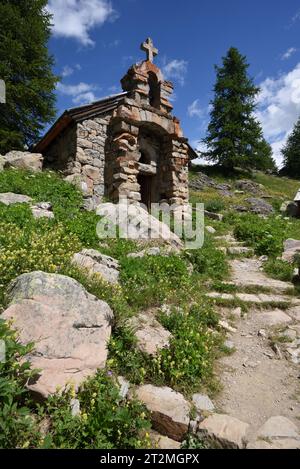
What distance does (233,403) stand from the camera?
12.2 feet

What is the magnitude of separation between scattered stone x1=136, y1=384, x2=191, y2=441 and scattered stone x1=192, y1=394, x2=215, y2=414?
144 millimetres

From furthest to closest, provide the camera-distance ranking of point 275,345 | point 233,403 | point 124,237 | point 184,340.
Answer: point 124,237
point 275,345
point 184,340
point 233,403

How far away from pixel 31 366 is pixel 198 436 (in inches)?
72.7

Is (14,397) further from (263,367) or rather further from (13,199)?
(13,199)

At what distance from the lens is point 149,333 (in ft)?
14.8

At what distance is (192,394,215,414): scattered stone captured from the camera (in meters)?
3.52

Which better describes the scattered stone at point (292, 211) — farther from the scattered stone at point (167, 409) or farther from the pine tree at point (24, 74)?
the scattered stone at point (167, 409)

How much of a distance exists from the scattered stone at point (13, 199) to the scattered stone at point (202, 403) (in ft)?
21.8

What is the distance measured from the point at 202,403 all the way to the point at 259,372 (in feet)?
4.16

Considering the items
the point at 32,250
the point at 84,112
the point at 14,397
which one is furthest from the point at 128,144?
the point at 14,397

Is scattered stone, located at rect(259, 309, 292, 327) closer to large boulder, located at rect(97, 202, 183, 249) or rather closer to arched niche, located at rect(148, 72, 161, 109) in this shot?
large boulder, located at rect(97, 202, 183, 249)

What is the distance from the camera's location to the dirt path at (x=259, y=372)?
3623mm
